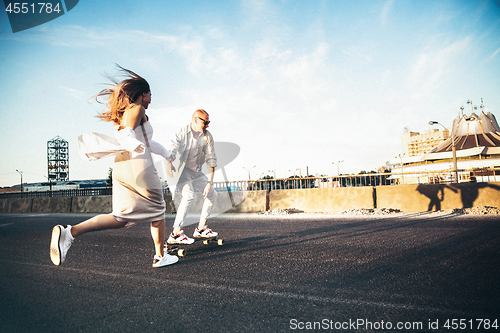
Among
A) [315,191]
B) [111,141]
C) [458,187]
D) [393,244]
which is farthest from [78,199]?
[458,187]

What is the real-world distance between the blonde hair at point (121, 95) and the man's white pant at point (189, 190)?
6.16 ft

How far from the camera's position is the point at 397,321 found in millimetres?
1807

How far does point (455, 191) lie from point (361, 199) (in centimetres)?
286

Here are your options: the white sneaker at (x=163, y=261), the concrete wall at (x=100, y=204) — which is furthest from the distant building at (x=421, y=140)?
the white sneaker at (x=163, y=261)

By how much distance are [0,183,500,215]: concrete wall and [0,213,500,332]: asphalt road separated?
5.61m

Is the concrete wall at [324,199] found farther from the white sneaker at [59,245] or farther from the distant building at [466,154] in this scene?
the white sneaker at [59,245]

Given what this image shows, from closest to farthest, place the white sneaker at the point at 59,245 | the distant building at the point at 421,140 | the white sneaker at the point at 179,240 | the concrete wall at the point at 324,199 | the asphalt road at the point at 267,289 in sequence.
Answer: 1. the asphalt road at the point at 267,289
2. the white sneaker at the point at 59,245
3. the white sneaker at the point at 179,240
4. the concrete wall at the point at 324,199
5. the distant building at the point at 421,140

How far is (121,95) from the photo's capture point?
3.30 metres

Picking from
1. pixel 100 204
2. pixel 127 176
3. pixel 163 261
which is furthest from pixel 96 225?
pixel 100 204

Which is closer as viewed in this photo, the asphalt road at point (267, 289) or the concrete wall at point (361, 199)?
the asphalt road at point (267, 289)

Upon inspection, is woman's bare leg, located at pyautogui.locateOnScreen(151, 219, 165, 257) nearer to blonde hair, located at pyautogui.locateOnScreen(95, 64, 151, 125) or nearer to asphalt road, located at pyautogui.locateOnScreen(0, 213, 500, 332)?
asphalt road, located at pyautogui.locateOnScreen(0, 213, 500, 332)

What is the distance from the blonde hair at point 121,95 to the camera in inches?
130

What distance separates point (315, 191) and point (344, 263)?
26.8 feet

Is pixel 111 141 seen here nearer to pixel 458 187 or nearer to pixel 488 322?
pixel 488 322
